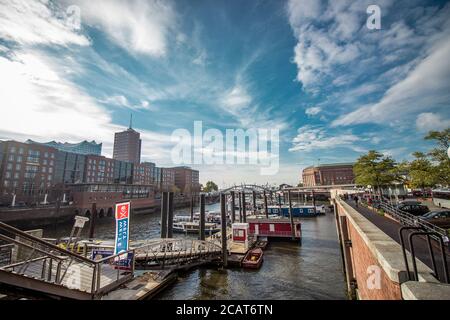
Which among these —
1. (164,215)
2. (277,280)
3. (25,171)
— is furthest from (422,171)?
(25,171)

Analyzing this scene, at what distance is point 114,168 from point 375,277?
97.7 metres

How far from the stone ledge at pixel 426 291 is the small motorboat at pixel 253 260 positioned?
1654cm

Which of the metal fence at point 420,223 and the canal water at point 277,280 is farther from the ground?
the metal fence at point 420,223

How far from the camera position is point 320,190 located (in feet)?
347

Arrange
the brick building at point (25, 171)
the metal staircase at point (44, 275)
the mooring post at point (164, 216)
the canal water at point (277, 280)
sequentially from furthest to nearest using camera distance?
the brick building at point (25, 171)
the mooring post at point (164, 216)
the canal water at point (277, 280)
the metal staircase at point (44, 275)

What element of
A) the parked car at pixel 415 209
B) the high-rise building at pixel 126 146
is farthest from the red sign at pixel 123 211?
the high-rise building at pixel 126 146

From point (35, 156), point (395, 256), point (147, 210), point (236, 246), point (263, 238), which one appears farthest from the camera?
point (147, 210)

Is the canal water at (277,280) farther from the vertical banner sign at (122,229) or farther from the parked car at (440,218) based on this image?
the parked car at (440,218)

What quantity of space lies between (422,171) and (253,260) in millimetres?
15533

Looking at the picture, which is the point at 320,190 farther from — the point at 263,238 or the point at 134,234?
the point at 134,234

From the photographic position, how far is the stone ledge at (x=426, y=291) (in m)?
3.05
